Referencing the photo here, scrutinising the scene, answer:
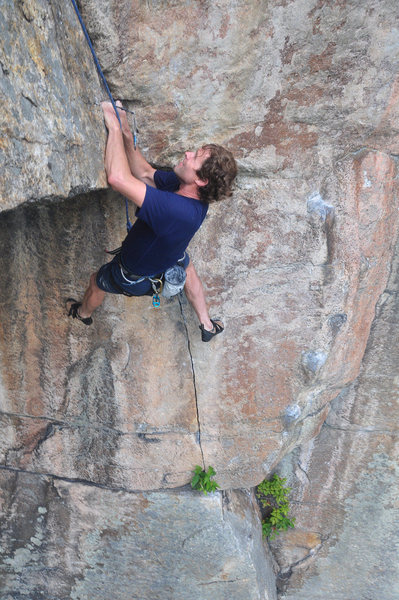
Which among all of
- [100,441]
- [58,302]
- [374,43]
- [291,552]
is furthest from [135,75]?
[291,552]

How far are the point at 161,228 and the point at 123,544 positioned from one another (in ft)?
9.84

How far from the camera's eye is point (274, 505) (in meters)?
4.98

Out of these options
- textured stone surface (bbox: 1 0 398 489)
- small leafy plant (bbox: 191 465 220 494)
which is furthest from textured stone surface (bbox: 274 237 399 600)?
small leafy plant (bbox: 191 465 220 494)

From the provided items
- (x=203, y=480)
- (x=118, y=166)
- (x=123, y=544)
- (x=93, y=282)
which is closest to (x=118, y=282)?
(x=93, y=282)

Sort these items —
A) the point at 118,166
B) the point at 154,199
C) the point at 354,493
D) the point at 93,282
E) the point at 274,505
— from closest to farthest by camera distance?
the point at 154,199 < the point at 118,166 < the point at 93,282 < the point at 354,493 < the point at 274,505

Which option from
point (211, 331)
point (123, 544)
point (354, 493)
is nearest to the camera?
point (211, 331)

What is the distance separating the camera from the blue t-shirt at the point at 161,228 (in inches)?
99.1

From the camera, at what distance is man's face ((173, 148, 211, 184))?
2564 millimetres

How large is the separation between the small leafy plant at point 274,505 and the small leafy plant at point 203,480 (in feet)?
3.51

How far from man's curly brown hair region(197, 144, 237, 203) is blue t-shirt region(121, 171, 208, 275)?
0.13m

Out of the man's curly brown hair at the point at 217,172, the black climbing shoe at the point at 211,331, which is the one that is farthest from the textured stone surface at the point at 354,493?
the man's curly brown hair at the point at 217,172

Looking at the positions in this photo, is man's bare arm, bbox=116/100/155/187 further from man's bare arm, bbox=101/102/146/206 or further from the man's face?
the man's face

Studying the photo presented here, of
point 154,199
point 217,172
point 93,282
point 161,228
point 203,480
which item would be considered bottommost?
point 203,480

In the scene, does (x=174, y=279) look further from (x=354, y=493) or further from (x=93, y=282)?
(x=354, y=493)
